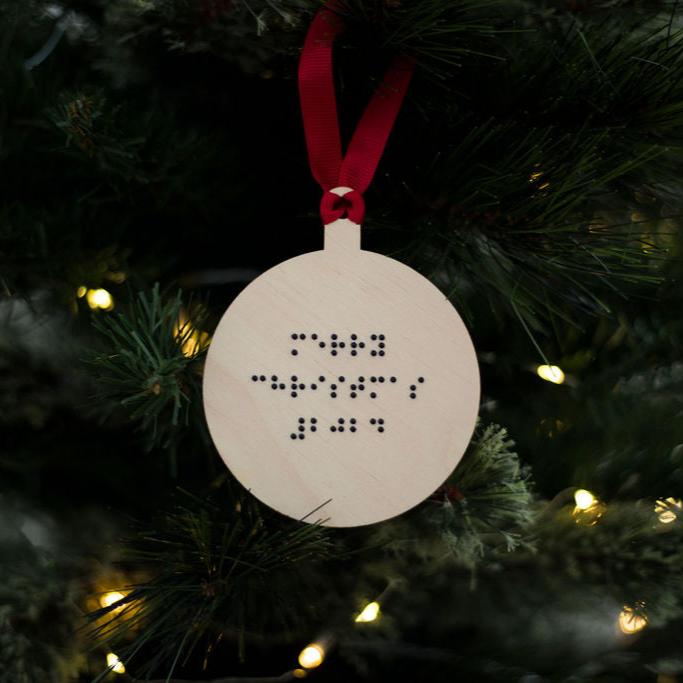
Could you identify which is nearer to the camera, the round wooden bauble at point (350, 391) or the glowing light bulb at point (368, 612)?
the round wooden bauble at point (350, 391)

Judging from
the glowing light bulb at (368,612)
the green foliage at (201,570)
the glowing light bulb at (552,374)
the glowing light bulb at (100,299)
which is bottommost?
the glowing light bulb at (368,612)

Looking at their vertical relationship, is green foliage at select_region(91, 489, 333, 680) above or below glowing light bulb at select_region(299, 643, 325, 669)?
above

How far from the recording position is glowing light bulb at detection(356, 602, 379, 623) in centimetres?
59

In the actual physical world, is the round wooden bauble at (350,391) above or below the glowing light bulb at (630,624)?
above

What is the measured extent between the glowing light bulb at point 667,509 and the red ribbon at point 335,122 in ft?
1.04

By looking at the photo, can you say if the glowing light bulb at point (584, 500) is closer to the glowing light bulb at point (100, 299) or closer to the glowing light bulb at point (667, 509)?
the glowing light bulb at point (667, 509)

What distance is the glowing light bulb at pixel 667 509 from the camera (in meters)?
0.61

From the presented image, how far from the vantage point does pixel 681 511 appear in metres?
0.61

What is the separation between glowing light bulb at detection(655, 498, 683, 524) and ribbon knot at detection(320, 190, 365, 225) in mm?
317

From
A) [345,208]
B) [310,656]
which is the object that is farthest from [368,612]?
[345,208]

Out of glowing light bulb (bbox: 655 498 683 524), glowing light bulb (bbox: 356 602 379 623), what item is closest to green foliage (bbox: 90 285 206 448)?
glowing light bulb (bbox: 356 602 379 623)

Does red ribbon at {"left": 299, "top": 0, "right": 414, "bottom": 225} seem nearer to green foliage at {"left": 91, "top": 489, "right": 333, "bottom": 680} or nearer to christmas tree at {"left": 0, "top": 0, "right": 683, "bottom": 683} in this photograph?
christmas tree at {"left": 0, "top": 0, "right": 683, "bottom": 683}

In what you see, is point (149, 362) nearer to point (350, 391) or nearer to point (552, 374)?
point (350, 391)

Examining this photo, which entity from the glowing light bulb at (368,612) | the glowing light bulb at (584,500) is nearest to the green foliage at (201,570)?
the glowing light bulb at (368,612)
